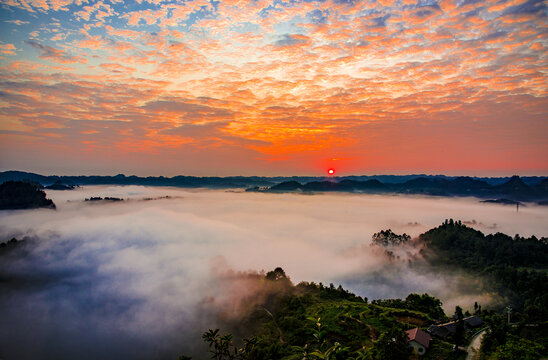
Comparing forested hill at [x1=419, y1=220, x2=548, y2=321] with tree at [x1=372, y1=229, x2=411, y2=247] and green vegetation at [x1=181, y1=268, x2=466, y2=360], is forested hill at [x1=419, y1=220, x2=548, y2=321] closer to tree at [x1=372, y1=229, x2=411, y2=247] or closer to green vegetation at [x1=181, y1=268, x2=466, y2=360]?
tree at [x1=372, y1=229, x2=411, y2=247]

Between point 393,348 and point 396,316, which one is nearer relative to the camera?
point 393,348

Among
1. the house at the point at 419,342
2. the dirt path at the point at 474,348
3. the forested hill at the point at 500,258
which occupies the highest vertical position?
the house at the point at 419,342

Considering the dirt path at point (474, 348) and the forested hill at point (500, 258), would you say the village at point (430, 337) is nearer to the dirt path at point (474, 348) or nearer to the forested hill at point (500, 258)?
the dirt path at point (474, 348)

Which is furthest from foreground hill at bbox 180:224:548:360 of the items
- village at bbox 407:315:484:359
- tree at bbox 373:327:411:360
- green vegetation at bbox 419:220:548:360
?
village at bbox 407:315:484:359

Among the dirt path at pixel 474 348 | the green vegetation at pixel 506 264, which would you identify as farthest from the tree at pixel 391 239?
the dirt path at pixel 474 348

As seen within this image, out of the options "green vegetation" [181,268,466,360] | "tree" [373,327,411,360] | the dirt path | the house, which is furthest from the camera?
"green vegetation" [181,268,466,360]

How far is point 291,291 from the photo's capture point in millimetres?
119562

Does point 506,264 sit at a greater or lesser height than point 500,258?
lesser

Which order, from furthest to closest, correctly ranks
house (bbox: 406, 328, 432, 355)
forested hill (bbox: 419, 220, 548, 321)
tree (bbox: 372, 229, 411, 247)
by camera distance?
tree (bbox: 372, 229, 411, 247) < forested hill (bbox: 419, 220, 548, 321) < house (bbox: 406, 328, 432, 355)

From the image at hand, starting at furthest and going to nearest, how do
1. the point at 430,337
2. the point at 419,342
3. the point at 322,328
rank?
the point at 322,328
the point at 430,337
the point at 419,342

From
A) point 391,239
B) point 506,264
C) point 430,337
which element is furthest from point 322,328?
point 391,239

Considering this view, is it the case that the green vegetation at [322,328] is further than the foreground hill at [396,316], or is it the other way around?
the green vegetation at [322,328]

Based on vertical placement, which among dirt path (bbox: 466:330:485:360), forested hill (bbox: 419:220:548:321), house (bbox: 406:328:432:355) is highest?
house (bbox: 406:328:432:355)

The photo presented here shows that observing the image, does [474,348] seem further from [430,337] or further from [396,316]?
[396,316]
